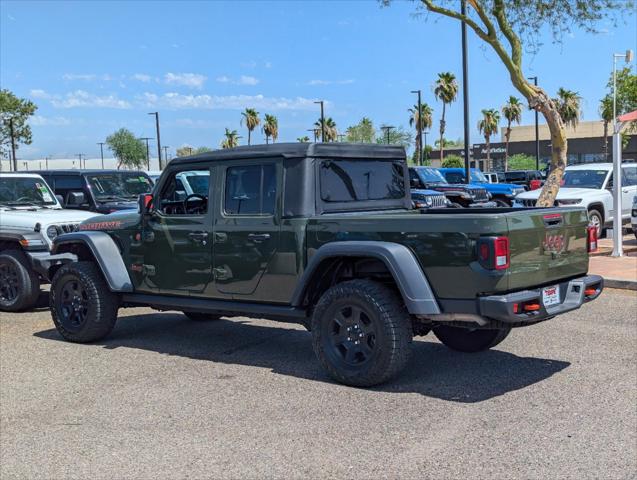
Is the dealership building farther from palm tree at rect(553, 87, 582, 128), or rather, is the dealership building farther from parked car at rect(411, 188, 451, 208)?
parked car at rect(411, 188, 451, 208)

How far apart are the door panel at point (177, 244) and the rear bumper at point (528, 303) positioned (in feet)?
8.83

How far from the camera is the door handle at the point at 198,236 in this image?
22.7 ft

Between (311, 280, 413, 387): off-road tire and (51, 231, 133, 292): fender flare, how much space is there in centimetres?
239

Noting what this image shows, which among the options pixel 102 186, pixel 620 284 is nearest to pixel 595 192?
pixel 620 284

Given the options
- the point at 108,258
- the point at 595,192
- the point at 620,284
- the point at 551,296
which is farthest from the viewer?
the point at 595,192

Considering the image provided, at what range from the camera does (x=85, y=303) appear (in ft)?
25.8

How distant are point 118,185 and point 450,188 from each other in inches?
421

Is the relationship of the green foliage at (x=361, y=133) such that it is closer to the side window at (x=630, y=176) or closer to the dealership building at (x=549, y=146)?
the dealership building at (x=549, y=146)

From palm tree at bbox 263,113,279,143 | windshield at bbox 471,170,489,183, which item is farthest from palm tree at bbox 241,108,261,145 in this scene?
windshield at bbox 471,170,489,183

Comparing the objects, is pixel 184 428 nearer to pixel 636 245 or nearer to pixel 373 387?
pixel 373 387

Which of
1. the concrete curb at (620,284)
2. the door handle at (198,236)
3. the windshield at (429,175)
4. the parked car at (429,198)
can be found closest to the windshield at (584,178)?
the parked car at (429,198)

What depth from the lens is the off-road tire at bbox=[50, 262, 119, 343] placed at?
7723mm

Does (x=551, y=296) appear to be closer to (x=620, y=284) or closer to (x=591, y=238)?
(x=591, y=238)

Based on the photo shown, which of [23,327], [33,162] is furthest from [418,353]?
[33,162]
